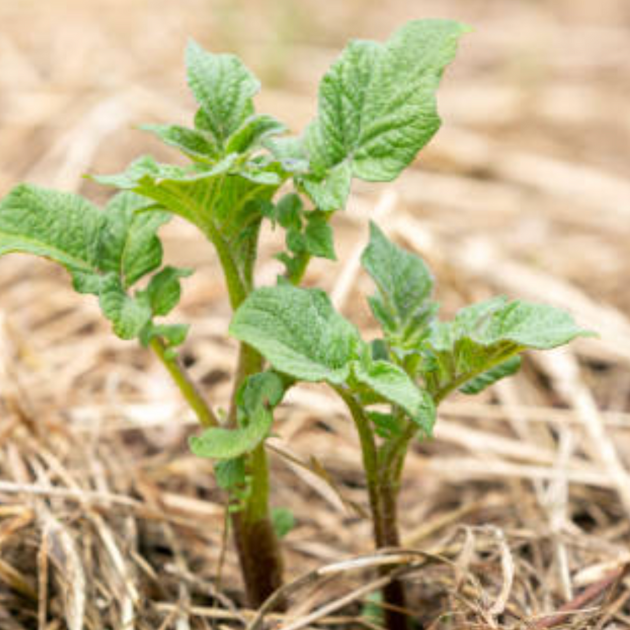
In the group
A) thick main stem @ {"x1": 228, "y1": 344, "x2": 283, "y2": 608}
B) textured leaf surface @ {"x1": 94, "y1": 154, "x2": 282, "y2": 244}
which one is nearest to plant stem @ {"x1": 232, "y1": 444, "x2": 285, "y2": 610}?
thick main stem @ {"x1": 228, "y1": 344, "x2": 283, "y2": 608}

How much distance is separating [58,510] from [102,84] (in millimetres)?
2043

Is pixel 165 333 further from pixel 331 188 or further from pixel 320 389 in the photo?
pixel 320 389

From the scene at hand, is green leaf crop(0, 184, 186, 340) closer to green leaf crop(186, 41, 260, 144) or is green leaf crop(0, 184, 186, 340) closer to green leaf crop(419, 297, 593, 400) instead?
green leaf crop(186, 41, 260, 144)

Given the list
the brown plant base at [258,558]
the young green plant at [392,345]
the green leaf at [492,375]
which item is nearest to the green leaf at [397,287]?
the young green plant at [392,345]

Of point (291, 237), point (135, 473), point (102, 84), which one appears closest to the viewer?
point (291, 237)

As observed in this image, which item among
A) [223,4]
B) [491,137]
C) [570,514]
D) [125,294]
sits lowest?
[570,514]

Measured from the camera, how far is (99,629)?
52.8 inches

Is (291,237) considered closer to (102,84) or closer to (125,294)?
(125,294)

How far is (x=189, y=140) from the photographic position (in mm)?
1169

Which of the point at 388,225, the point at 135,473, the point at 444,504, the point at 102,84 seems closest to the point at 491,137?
the point at 388,225

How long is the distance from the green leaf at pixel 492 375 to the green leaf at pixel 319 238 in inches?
10.6

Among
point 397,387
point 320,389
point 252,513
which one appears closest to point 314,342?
point 397,387

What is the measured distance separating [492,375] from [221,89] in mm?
541

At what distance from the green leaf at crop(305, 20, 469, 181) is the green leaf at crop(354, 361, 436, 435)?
0.82 ft
